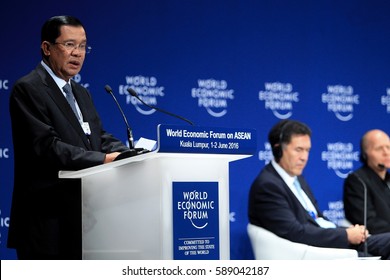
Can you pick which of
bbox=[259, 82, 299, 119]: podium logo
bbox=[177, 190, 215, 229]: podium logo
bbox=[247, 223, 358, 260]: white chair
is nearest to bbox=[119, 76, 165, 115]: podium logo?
bbox=[259, 82, 299, 119]: podium logo

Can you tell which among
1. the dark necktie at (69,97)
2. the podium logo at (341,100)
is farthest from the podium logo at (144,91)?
the dark necktie at (69,97)

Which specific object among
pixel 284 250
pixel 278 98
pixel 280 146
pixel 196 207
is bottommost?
pixel 284 250

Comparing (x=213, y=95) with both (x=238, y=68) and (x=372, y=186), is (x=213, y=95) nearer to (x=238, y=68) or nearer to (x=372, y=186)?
(x=238, y=68)

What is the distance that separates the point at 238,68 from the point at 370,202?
1311 mm

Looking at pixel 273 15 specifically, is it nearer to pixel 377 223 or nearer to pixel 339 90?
pixel 339 90

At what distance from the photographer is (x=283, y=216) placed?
4.41 metres

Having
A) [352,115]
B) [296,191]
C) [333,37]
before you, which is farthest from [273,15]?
[296,191]

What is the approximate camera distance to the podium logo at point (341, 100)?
219 inches

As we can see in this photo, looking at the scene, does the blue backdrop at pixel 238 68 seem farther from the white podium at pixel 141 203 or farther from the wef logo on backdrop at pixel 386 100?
the white podium at pixel 141 203

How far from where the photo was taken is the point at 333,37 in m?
5.66

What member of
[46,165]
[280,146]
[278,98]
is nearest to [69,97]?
A: [46,165]

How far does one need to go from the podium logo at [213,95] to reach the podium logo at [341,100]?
0.86 m

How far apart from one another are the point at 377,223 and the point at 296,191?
690mm

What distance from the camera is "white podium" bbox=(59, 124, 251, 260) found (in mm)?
2641
